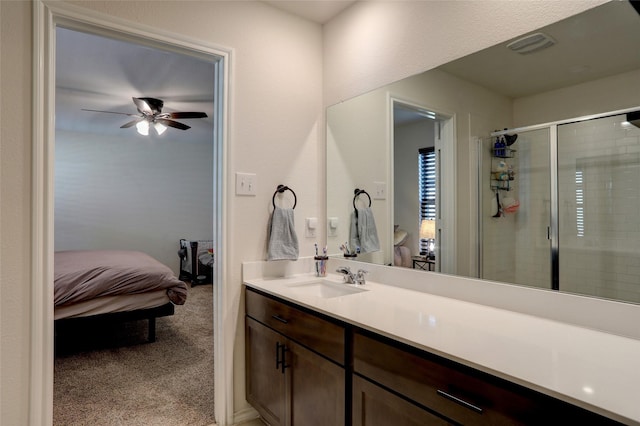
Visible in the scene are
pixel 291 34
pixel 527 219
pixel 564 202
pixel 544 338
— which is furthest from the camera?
pixel 291 34

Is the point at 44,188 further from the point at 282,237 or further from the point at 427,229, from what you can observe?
the point at 427,229

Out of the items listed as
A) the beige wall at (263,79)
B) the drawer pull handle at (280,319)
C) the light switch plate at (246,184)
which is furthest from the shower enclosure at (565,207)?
the light switch plate at (246,184)

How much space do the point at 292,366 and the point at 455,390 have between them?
Answer: 2.71 feet

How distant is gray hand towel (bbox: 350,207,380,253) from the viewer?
80.4 inches

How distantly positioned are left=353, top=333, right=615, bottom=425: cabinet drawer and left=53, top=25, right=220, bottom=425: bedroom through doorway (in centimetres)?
118

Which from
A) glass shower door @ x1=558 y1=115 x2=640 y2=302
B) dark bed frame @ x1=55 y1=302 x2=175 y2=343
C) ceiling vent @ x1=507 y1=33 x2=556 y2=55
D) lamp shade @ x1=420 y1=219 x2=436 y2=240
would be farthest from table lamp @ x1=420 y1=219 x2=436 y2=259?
dark bed frame @ x1=55 y1=302 x2=175 y2=343

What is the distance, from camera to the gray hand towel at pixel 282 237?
6.72ft

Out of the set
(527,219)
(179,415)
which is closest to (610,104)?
(527,219)

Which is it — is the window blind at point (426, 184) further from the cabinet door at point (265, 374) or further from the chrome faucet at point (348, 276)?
the cabinet door at point (265, 374)

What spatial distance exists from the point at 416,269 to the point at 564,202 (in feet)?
2.33

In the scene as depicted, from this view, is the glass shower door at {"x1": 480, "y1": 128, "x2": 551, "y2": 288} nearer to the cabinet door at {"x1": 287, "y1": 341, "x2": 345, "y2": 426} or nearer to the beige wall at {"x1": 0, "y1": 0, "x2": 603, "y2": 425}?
the beige wall at {"x1": 0, "y1": 0, "x2": 603, "y2": 425}

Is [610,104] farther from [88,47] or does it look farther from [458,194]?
[88,47]

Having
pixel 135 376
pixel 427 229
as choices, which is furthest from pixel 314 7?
pixel 135 376

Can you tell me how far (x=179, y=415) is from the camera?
2051 millimetres
